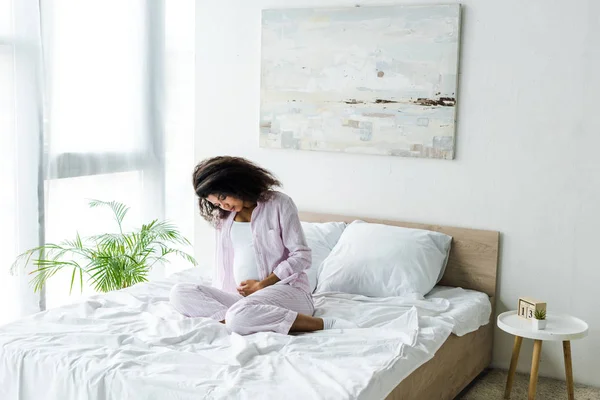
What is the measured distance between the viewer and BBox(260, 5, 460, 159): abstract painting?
11.6ft

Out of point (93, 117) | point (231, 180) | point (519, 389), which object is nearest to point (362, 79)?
point (231, 180)

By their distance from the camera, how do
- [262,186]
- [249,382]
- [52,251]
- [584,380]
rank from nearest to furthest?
[249,382], [262,186], [584,380], [52,251]

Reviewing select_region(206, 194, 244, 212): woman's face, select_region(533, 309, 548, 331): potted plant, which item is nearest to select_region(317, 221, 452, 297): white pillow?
select_region(533, 309, 548, 331): potted plant

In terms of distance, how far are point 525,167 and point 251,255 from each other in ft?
4.51

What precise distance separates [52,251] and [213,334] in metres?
1.39

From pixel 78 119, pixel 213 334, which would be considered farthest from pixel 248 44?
pixel 213 334

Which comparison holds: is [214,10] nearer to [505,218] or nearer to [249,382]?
[505,218]

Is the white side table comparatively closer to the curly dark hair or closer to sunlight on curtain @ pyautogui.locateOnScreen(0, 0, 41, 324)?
the curly dark hair

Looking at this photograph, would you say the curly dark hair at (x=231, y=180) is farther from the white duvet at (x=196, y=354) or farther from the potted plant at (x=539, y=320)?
the potted plant at (x=539, y=320)

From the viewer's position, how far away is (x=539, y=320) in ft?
9.76

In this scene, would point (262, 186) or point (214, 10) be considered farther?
point (214, 10)

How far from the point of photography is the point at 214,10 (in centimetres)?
414

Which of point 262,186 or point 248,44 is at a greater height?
point 248,44

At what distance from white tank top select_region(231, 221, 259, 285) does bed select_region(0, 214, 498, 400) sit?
33 cm
